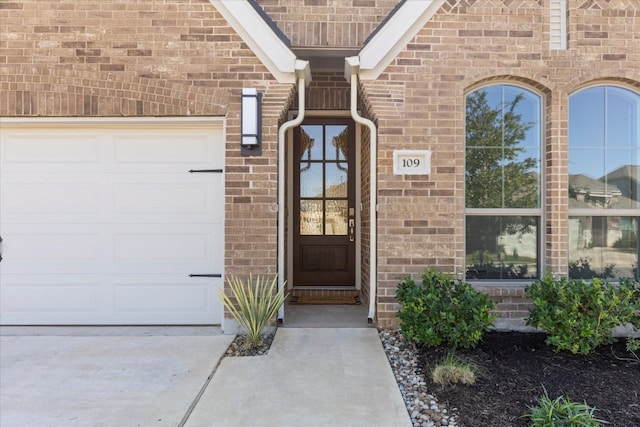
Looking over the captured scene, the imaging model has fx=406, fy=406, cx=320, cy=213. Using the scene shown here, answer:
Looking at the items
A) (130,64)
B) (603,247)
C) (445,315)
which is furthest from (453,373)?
(130,64)

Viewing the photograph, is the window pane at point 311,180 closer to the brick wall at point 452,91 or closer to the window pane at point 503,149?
the brick wall at point 452,91

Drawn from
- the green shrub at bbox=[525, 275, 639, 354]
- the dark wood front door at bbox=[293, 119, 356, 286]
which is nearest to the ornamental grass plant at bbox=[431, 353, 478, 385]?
the green shrub at bbox=[525, 275, 639, 354]

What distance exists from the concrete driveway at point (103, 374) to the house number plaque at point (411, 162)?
2707mm

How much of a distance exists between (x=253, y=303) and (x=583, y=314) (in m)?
Result: 3.19

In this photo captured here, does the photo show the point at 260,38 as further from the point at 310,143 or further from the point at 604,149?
the point at 604,149

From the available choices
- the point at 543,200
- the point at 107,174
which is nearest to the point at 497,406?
the point at 543,200

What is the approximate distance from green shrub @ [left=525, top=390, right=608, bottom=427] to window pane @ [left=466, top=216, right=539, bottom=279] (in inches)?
82.7

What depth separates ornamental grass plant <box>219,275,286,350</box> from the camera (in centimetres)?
418

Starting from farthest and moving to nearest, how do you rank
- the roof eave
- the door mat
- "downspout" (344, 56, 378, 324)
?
the door mat < "downspout" (344, 56, 378, 324) < the roof eave

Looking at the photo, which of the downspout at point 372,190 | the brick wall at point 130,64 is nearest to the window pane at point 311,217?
the downspout at point 372,190

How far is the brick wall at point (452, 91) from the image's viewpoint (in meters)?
4.61

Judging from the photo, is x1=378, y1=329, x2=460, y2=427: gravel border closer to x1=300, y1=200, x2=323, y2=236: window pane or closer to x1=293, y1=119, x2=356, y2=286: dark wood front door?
x1=293, y1=119, x2=356, y2=286: dark wood front door

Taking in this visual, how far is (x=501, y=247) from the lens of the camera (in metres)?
4.82

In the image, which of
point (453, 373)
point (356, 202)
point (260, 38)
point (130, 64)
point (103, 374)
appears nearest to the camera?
point (453, 373)
